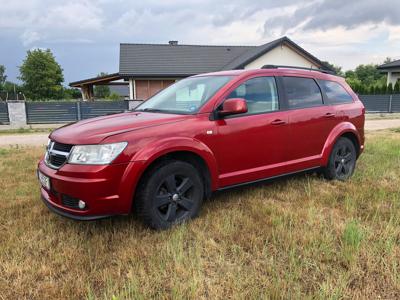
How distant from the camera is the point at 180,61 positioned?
25719mm

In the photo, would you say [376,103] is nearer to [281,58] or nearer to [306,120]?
[281,58]

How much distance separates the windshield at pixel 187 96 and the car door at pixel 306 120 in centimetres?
98

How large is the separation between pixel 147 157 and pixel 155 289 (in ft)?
3.84

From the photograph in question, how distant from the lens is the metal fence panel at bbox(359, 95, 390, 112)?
23938mm

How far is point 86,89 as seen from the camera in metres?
31.0

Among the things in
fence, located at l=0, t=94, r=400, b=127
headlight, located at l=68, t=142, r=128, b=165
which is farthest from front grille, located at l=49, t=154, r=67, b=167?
fence, located at l=0, t=94, r=400, b=127

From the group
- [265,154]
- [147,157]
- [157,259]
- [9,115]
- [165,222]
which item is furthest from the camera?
[9,115]

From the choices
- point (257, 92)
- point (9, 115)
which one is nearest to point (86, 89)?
point (9, 115)

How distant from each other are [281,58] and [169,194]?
2340 cm

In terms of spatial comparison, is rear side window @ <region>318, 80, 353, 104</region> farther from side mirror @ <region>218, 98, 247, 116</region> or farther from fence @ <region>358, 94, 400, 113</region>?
fence @ <region>358, 94, 400, 113</region>

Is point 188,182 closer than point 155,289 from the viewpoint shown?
No

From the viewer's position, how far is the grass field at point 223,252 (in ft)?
8.26

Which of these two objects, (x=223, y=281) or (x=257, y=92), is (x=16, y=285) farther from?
(x=257, y=92)

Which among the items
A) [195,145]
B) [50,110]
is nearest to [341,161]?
[195,145]
